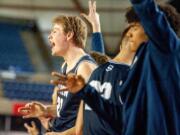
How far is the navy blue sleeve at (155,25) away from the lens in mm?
1283

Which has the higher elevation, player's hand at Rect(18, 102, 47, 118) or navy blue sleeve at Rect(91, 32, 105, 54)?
navy blue sleeve at Rect(91, 32, 105, 54)

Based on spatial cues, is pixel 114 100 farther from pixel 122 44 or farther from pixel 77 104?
pixel 77 104

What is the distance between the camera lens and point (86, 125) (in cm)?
173

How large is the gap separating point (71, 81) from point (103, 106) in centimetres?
21

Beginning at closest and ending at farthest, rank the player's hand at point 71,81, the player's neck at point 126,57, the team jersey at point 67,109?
the player's hand at point 71,81 → the player's neck at point 126,57 → the team jersey at point 67,109

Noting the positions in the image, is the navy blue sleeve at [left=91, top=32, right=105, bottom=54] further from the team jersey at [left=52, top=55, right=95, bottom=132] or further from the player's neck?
the player's neck

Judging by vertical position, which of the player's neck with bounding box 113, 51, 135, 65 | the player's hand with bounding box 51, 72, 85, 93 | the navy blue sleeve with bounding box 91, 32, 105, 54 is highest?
the navy blue sleeve with bounding box 91, 32, 105, 54

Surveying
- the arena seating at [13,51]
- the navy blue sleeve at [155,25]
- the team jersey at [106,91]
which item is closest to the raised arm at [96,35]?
the team jersey at [106,91]

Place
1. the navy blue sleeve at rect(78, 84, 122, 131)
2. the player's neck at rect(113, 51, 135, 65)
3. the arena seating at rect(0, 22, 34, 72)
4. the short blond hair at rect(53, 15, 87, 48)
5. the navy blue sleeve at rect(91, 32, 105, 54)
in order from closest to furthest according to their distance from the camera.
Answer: the navy blue sleeve at rect(78, 84, 122, 131)
the player's neck at rect(113, 51, 135, 65)
the short blond hair at rect(53, 15, 87, 48)
the navy blue sleeve at rect(91, 32, 105, 54)
the arena seating at rect(0, 22, 34, 72)

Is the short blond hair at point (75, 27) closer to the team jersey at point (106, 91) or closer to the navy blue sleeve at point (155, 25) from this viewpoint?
the team jersey at point (106, 91)

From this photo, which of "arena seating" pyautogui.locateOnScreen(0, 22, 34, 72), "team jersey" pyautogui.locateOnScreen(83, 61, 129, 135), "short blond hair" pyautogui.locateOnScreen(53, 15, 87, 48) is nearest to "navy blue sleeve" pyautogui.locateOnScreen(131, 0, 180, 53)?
"team jersey" pyautogui.locateOnScreen(83, 61, 129, 135)

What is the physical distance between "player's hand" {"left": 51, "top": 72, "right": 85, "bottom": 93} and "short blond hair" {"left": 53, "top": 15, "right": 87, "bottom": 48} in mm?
782

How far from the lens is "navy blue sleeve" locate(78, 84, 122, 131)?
1509mm

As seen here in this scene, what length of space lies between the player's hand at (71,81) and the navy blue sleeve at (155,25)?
270 millimetres
